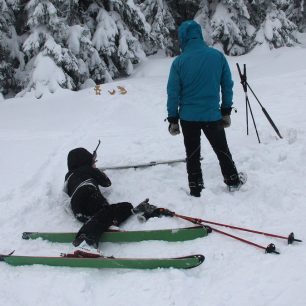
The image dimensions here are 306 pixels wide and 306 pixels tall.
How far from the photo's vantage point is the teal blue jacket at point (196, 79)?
4922mm

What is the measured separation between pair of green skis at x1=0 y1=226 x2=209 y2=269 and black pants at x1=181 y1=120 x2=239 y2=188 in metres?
1.03

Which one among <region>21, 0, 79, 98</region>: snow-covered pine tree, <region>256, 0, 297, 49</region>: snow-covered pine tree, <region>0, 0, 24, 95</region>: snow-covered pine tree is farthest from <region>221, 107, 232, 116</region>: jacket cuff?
<region>256, 0, 297, 49</region>: snow-covered pine tree

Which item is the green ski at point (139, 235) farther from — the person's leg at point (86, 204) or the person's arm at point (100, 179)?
the person's arm at point (100, 179)

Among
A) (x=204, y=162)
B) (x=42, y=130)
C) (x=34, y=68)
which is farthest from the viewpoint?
(x=34, y=68)

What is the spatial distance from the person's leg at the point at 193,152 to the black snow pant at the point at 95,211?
0.86 m

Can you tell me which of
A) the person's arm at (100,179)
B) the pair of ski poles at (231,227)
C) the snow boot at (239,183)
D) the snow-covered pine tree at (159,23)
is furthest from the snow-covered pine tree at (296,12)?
the pair of ski poles at (231,227)

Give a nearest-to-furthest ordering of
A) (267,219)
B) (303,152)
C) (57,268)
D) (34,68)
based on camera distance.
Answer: (57,268) < (267,219) < (303,152) < (34,68)

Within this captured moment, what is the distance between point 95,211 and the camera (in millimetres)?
5027

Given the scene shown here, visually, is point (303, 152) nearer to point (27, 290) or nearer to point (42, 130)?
point (27, 290)

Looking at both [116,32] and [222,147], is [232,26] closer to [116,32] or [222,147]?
[116,32]

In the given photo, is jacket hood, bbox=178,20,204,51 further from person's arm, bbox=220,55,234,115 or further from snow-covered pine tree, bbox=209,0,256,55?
snow-covered pine tree, bbox=209,0,256,55

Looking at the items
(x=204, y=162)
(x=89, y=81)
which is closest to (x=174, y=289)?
(x=204, y=162)

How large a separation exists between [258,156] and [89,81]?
8.76 m

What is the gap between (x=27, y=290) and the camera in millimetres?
3836
